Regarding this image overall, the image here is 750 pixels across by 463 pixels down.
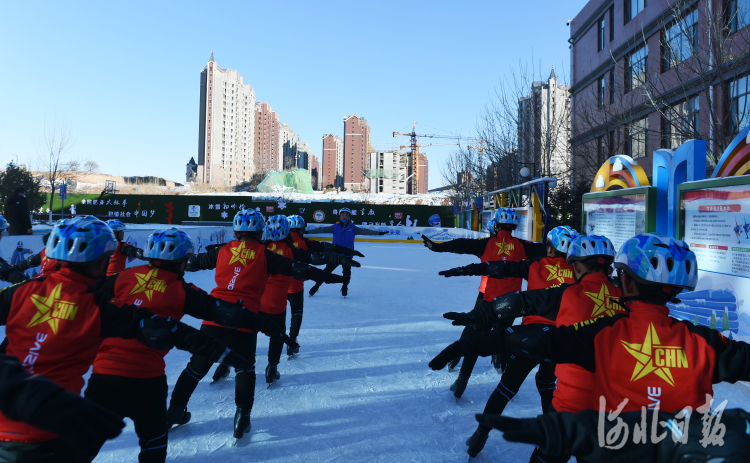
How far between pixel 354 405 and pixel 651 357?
2959 mm

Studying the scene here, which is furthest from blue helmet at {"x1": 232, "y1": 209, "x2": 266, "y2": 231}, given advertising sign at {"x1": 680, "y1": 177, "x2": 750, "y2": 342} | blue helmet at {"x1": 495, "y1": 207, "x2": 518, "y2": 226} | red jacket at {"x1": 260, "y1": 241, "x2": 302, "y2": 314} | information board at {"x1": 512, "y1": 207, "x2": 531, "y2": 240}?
information board at {"x1": 512, "y1": 207, "x2": 531, "y2": 240}

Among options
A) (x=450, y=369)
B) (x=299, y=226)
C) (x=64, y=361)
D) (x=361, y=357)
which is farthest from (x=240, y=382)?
(x=299, y=226)

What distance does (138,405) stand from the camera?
2.37 m

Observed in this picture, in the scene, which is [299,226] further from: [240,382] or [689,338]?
[689,338]

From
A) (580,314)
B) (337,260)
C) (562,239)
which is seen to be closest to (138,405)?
(580,314)

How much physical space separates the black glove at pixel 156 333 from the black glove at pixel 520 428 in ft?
5.09

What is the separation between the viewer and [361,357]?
5.43 meters

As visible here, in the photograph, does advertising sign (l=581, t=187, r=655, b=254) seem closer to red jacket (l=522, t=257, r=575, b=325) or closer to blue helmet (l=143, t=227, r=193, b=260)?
red jacket (l=522, t=257, r=575, b=325)

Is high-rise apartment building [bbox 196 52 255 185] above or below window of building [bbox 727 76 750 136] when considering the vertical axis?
above

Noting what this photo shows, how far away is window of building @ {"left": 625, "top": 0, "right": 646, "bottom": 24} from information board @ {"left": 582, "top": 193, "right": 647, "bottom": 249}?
588 inches

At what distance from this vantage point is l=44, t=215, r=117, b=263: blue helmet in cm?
202

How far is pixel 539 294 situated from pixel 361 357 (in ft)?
10.5

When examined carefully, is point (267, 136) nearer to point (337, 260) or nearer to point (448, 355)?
point (337, 260)

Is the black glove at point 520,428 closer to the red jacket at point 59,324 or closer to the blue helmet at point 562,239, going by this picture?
the red jacket at point 59,324
